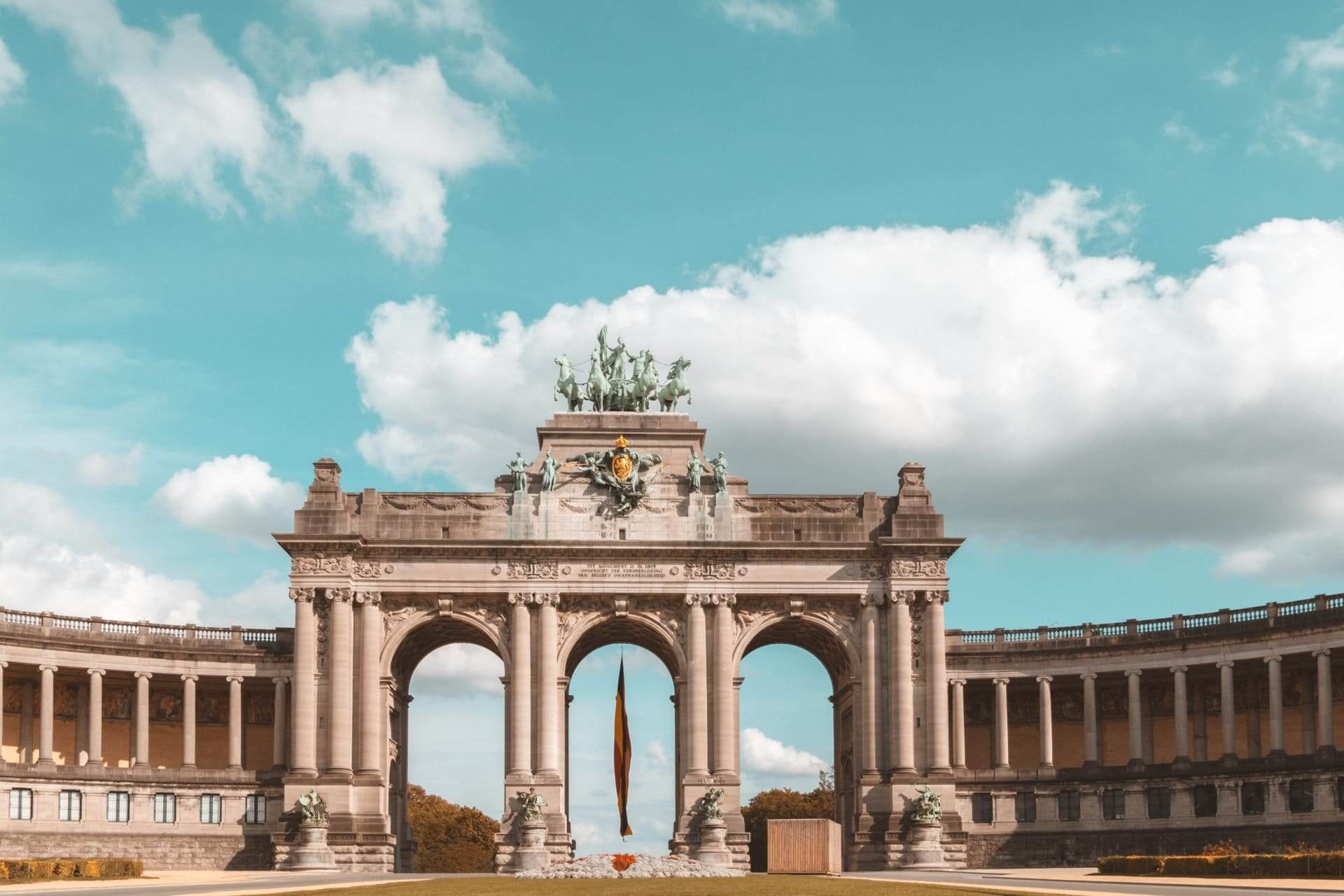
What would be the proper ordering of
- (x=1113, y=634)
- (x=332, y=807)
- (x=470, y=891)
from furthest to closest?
(x=1113, y=634) → (x=332, y=807) → (x=470, y=891)

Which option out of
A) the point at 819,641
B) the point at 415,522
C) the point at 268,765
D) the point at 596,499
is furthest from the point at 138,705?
Answer: the point at 819,641

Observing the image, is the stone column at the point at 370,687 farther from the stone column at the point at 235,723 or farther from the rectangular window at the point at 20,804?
the rectangular window at the point at 20,804

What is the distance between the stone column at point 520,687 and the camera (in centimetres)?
10025

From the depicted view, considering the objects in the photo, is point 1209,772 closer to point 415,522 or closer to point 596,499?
point 596,499

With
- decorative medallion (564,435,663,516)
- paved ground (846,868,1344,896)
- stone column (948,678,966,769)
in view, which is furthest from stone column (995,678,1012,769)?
decorative medallion (564,435,663,516)

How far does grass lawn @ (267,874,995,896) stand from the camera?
5744 centimetres

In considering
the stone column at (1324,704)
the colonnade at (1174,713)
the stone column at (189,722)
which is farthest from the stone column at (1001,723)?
the stone column at (189,722)

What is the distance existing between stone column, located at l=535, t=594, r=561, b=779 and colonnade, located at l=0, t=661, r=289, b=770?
53.5 ft

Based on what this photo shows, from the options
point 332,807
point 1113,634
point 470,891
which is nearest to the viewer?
point 470,891

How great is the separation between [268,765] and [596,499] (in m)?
27.4

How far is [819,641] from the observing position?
107250mm

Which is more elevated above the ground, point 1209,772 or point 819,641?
point 819,641

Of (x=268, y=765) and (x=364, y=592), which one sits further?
(x=268, y=765)

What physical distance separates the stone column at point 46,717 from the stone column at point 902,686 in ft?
159
